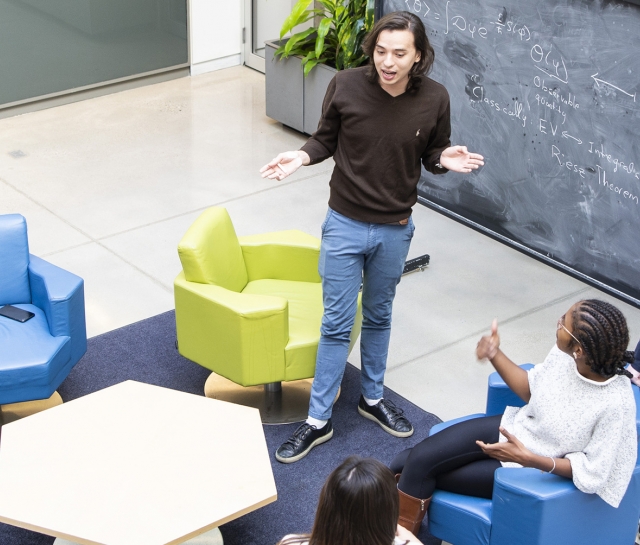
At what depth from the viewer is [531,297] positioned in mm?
5344

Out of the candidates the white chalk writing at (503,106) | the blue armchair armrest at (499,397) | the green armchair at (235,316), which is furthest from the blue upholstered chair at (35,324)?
the white chalk writing at (503,106)

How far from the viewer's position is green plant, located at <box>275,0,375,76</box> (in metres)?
6.52

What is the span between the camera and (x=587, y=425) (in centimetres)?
287

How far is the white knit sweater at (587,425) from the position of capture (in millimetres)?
2836

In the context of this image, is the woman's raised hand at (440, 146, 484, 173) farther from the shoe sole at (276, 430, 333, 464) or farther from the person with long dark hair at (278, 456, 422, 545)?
the person with long dark hair at (278, 456, 422, 545)

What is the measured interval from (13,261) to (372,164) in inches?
68.7

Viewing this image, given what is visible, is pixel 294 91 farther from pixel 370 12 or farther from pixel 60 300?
pixel 60 300

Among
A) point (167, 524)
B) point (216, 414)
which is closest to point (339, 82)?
point (216, 414)

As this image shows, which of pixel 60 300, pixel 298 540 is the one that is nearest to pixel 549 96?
pixel 60 300

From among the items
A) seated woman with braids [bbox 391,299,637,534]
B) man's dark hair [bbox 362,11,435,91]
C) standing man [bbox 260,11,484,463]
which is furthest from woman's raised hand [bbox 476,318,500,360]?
man's dark hair [bbox 362,11,435,91]

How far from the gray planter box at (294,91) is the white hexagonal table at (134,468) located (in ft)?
12.5

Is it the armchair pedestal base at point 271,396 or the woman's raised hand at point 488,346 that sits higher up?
the woman's raised hand at point 488,346

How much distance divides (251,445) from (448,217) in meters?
3.20

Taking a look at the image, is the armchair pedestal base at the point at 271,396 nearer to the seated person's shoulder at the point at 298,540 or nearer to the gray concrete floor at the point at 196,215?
the gray concrete floor at the point at 196,215
